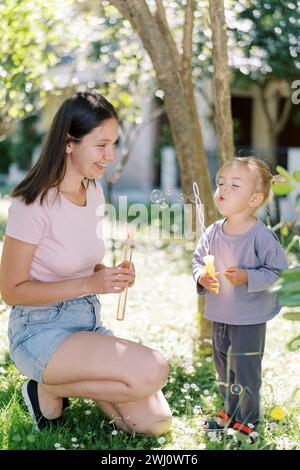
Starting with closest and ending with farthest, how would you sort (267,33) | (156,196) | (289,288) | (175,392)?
(289,288), (156,196), (175,392), (267,33)

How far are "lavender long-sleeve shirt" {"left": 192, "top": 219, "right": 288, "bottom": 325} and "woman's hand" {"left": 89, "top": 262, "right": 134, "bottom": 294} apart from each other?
0.28m

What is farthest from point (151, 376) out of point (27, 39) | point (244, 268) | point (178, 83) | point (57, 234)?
point (27, 39)

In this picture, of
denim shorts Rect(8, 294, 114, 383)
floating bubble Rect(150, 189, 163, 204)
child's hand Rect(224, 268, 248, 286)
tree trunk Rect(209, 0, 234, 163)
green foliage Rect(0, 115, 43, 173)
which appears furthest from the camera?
green foliage Rect(0, 115, 43, 173)

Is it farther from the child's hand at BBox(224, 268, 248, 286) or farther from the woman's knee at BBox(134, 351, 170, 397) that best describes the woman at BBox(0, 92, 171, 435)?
the child's hand at BBox(224, 268, 248, 286)

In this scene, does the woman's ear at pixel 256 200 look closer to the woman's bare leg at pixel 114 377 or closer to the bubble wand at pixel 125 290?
the bubble wand at pixel 125 290

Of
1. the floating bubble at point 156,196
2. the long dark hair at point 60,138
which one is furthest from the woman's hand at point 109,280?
the floating bubble at point 156,196

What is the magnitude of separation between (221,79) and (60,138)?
104 centimetres

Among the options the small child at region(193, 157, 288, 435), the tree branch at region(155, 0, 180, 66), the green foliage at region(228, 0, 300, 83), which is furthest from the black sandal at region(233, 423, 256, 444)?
the green foliage at region(228, 0, 300, 83)

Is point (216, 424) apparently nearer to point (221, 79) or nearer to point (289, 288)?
point (289, 288)

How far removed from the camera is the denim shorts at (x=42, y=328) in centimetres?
258

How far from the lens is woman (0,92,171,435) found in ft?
8.38

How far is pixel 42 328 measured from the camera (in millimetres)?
2652
